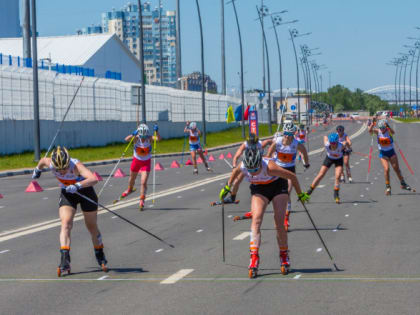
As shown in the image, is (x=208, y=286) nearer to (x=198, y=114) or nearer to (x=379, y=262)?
(x=379, y=262)

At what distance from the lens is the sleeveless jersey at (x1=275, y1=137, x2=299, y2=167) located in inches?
575

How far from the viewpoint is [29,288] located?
29.4 ft

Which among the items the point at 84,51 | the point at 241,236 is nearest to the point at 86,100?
the point at 84,51

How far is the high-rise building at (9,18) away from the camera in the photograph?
112m

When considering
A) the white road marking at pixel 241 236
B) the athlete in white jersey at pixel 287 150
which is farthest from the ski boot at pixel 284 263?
the athlete in white jersey at pixel 287 150

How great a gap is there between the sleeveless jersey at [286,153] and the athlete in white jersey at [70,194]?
17.0 feet

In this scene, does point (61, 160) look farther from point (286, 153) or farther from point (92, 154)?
point (92, 154)

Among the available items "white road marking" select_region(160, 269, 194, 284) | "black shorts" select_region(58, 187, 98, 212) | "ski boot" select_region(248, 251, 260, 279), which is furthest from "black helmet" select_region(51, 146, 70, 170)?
"ski boot" select_region(248, 251, 260, 279)

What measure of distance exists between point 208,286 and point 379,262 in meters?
2.49

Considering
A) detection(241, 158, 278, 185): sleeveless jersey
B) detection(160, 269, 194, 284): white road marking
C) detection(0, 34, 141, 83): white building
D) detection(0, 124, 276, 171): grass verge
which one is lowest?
detection(0, 124, 276, 171): grass verge

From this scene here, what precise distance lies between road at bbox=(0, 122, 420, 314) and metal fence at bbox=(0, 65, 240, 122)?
18.4 metres

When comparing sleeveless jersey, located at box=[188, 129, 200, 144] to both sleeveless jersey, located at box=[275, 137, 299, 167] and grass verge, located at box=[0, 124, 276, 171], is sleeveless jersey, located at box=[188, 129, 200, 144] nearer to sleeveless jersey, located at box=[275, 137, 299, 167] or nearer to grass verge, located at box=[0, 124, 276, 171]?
grass verge, located at box=[0, 124, 276, 171]

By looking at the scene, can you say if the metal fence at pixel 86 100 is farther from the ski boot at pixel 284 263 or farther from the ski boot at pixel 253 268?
the ski boot at pixel 253 268

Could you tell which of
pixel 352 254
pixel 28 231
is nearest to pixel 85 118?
pixel 28 231
